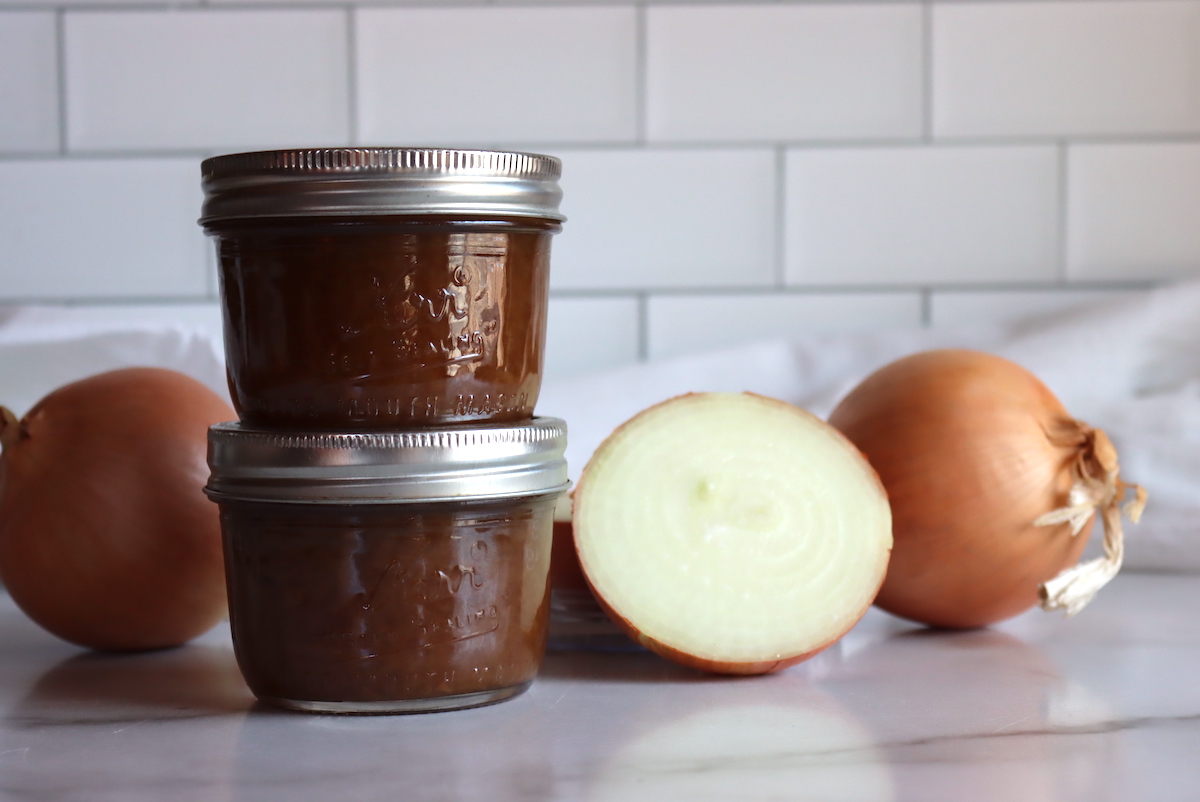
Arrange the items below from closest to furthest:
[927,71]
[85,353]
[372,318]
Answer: [372,318] < [85,353] < [927,71]

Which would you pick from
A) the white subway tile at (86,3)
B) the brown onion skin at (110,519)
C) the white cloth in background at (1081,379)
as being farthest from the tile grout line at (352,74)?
the brown onion skin at (110,519)

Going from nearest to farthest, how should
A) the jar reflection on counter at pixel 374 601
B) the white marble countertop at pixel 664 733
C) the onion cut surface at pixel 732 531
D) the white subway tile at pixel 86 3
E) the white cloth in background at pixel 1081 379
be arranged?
the white marble countertop at pixel 664 733 → the jar reflection on counter at pixel 374 601 → the onion cut surface at pixel 732 531 → the white cloth in background at pixel 1081 379 → the white subway tile at pixel 86 3

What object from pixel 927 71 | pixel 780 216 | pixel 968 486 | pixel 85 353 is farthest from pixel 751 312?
pixel 85 353

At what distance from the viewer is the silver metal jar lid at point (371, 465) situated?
2.18 feet

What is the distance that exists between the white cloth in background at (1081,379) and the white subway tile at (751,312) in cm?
8

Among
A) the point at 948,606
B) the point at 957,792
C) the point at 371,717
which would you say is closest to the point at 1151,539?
the point at 948,606

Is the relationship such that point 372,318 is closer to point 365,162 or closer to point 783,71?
point 365,162

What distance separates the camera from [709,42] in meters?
1.38

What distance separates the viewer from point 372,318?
66cm

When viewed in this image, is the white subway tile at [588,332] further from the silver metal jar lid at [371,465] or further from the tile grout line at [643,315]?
the silver metal jar lid at [371,465]

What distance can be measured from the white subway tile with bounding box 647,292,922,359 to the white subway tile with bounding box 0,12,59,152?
72cm

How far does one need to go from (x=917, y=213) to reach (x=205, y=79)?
2.70 feet

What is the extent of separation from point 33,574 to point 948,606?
25.5 inches

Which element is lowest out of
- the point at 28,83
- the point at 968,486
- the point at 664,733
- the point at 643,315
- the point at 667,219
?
the point at 664,733
